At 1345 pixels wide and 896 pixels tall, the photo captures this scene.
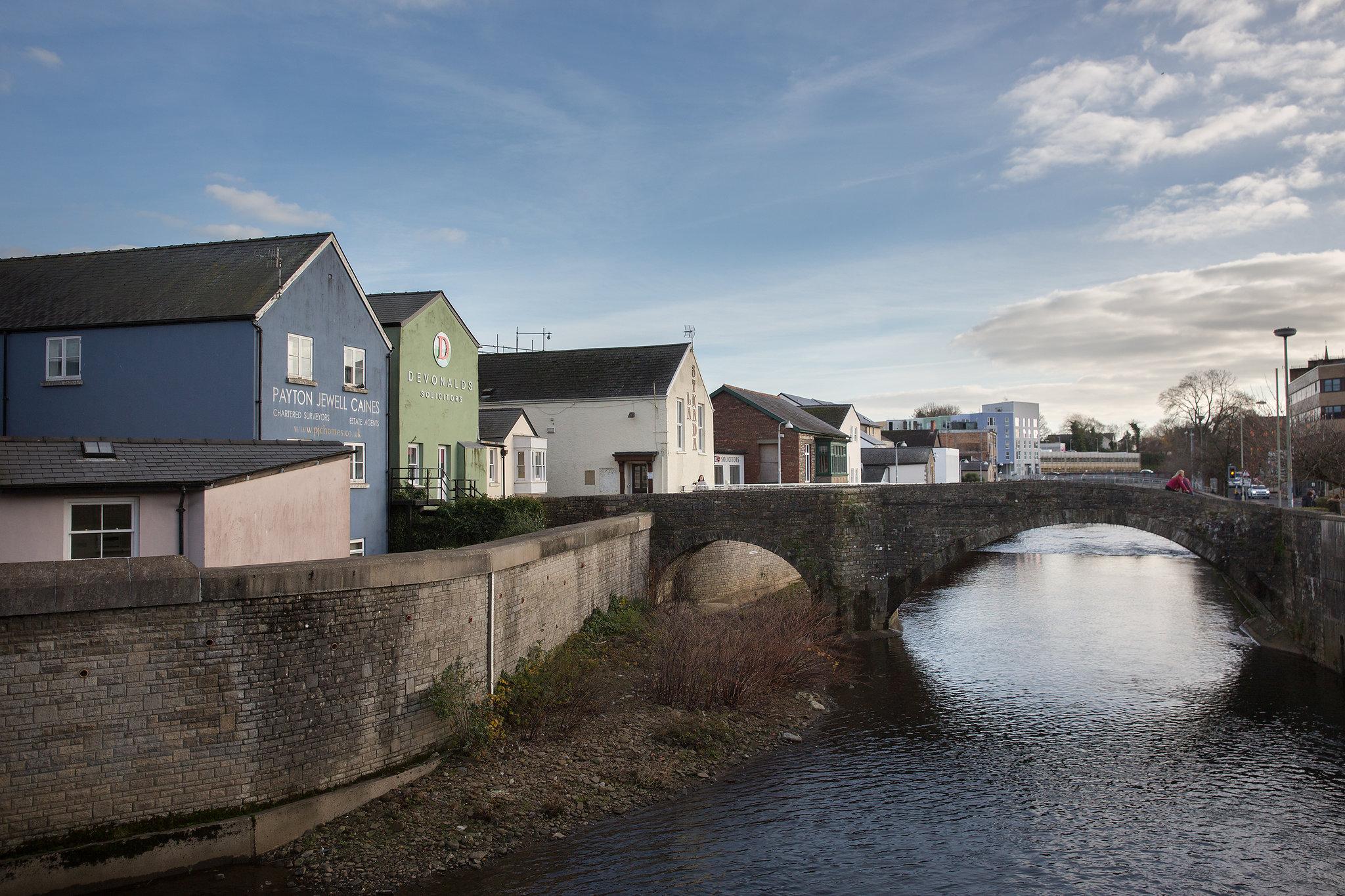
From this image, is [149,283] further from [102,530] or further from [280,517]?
[102,530]

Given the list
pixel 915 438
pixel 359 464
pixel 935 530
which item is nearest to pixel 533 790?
pixel 359 464

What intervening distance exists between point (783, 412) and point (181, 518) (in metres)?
38.0

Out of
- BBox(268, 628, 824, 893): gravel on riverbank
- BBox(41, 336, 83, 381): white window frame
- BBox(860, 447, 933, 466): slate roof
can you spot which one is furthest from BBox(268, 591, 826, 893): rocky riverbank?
BBox(860, 447, 933, 466): slate roof

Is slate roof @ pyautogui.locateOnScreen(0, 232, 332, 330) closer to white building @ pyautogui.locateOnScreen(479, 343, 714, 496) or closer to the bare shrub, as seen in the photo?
the bare shrub

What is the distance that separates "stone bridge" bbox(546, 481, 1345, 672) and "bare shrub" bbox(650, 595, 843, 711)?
5.64ft

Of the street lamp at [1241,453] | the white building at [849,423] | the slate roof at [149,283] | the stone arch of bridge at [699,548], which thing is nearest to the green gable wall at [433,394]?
the slate roof at [149,283]

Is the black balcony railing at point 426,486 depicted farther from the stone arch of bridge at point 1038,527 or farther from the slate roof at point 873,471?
the slate roof at point 873,471

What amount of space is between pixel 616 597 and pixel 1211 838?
14198 millimetres

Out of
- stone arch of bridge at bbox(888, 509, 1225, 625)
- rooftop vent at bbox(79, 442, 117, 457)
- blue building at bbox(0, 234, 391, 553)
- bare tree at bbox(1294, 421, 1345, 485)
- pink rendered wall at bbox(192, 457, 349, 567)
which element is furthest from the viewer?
bare tree at bbox(1294, 421, 1345, 485)

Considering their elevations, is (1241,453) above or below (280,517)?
above

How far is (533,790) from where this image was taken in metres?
13.4

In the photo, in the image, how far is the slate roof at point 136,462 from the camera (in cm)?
1366

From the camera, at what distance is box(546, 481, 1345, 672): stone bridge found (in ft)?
73.9

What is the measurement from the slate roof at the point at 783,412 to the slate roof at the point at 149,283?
2842 centimetres
